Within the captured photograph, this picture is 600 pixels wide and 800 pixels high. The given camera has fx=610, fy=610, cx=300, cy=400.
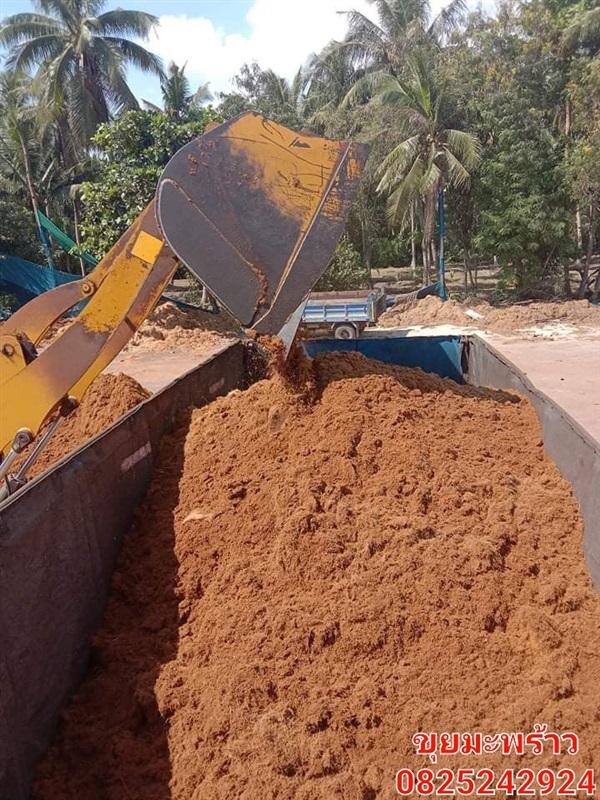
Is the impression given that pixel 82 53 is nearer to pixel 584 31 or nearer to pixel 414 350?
pixel 584 31

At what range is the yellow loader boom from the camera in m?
3.08

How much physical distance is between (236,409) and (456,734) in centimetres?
238

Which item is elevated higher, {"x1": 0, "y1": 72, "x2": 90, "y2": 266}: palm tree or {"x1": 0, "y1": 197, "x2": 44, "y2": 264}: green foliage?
{"x1": 0, "y1": 72, "x2": 90, "y2": 266}: palm tree

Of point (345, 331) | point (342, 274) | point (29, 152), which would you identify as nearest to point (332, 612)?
point (345, 331)

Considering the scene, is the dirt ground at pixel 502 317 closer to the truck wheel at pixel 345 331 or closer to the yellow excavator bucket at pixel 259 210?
the truck wheel at pixel 345 331

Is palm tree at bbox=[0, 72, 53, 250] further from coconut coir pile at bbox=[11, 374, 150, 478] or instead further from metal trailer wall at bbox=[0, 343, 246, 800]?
metal trailer wall at bbox=[0, 343, 246, 800]

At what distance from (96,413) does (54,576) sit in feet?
8.98

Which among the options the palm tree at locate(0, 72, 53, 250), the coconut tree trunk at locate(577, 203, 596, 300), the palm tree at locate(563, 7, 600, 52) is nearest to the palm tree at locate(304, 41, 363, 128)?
the palm tree at locate(563, 7, 600, 52)

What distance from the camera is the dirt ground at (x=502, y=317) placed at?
50.3ft

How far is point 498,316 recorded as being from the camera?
1608 centimetres

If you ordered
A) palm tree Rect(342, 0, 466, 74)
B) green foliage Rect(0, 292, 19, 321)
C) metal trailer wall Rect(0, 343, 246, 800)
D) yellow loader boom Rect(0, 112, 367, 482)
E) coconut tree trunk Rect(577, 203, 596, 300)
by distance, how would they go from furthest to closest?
palm tree Rect(342, 0, 466, 74), coconut tree trunk Rect(577, 203, 596, 300), green foliage Rect(0, 292, 19, 321), yellow loader boom Rect(0, 112, 367, 482), metal trailer wall Rect(0, 343, 246, 800)

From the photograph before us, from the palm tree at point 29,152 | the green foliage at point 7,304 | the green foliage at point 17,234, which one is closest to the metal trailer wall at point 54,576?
the green foliage at point 7,304

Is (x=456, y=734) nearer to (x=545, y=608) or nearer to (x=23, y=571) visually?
(x=545, y=608)

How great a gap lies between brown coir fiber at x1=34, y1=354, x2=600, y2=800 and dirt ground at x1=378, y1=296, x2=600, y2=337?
12.4 metres
